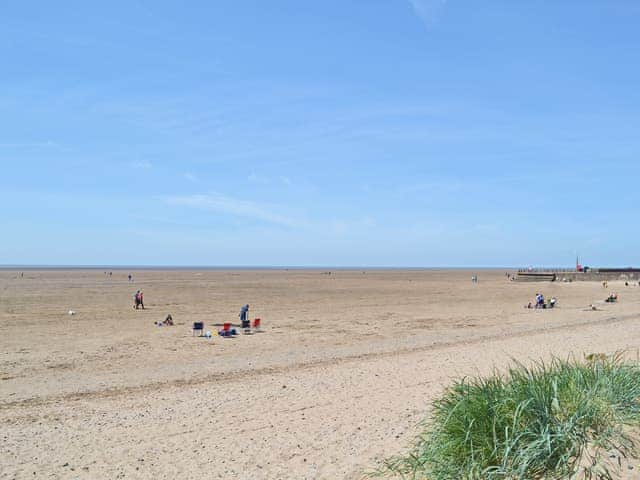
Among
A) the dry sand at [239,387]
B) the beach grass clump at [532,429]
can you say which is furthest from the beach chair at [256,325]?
the beach grass clump at [532,429]

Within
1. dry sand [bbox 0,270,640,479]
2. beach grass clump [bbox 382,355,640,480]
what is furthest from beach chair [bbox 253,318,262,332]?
beach grass clump [bbox 382,355,640,480]

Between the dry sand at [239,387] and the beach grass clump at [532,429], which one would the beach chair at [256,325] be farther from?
the beach grass clump at [532,429]

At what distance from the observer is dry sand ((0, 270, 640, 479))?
256 inches

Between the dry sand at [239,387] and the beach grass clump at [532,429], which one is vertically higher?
the beach grass clump at [532,429]

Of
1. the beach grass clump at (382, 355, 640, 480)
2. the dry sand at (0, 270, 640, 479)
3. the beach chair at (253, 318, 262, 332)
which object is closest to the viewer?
the beach grass clump at (382, 355, 640, 480)

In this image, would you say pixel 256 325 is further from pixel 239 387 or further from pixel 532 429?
pixel 532 429

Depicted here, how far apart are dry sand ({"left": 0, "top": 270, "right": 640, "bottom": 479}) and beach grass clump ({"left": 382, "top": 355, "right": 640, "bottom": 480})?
0.49m

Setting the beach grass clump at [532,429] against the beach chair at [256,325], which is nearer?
the beach grass clump at [532,429]

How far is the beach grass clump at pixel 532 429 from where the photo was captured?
14.5 ft

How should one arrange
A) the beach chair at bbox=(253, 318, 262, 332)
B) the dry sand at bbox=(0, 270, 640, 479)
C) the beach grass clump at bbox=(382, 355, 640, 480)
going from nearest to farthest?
1. the beach grass clump at bbox=(382, 355, 640, 480)
2. the dry sand at bbox=(0, 270, 640, 479)
3. the beach chair at bbox=(253, 318, 262, 332)

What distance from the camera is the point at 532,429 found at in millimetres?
4836

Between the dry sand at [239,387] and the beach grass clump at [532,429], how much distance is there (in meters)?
0.49

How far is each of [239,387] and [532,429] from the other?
6616 mm

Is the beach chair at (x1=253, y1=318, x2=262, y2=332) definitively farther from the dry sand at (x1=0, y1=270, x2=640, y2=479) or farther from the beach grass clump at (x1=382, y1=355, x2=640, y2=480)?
the beach grass clump at (x1=382, y1=355, x2=640, y2=480)
